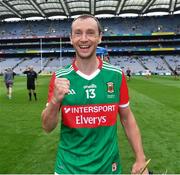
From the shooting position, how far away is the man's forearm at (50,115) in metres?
3.09

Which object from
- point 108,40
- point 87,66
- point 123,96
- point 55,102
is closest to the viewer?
point 55,102

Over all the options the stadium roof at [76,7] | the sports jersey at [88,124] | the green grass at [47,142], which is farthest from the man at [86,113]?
the stadium roof at [76,7]

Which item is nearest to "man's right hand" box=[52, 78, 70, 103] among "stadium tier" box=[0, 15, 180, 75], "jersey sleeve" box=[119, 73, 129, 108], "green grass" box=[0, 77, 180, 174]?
"jersey sleeve" box=[119, 73, 129, 108]

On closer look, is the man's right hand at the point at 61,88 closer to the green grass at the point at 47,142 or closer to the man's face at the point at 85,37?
the man's face at the point at 85,37

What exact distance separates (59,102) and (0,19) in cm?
9238

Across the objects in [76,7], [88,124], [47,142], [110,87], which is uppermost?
[76,7]

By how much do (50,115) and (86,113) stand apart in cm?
30

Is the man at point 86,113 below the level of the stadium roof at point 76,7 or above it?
below

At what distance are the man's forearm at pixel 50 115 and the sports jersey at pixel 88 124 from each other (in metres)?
0.10

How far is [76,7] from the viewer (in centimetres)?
7656

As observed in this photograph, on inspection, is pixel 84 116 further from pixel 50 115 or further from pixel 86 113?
pixel 50 115

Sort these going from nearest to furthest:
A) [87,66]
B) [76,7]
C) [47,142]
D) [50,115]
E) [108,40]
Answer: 1. [50,115]
2. [87,66]
3. [47,142]
4. [76,7]
5. [108,40]

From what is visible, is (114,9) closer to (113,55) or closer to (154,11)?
(154,11)

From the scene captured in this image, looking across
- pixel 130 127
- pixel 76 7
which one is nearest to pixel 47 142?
pixel 130 127
